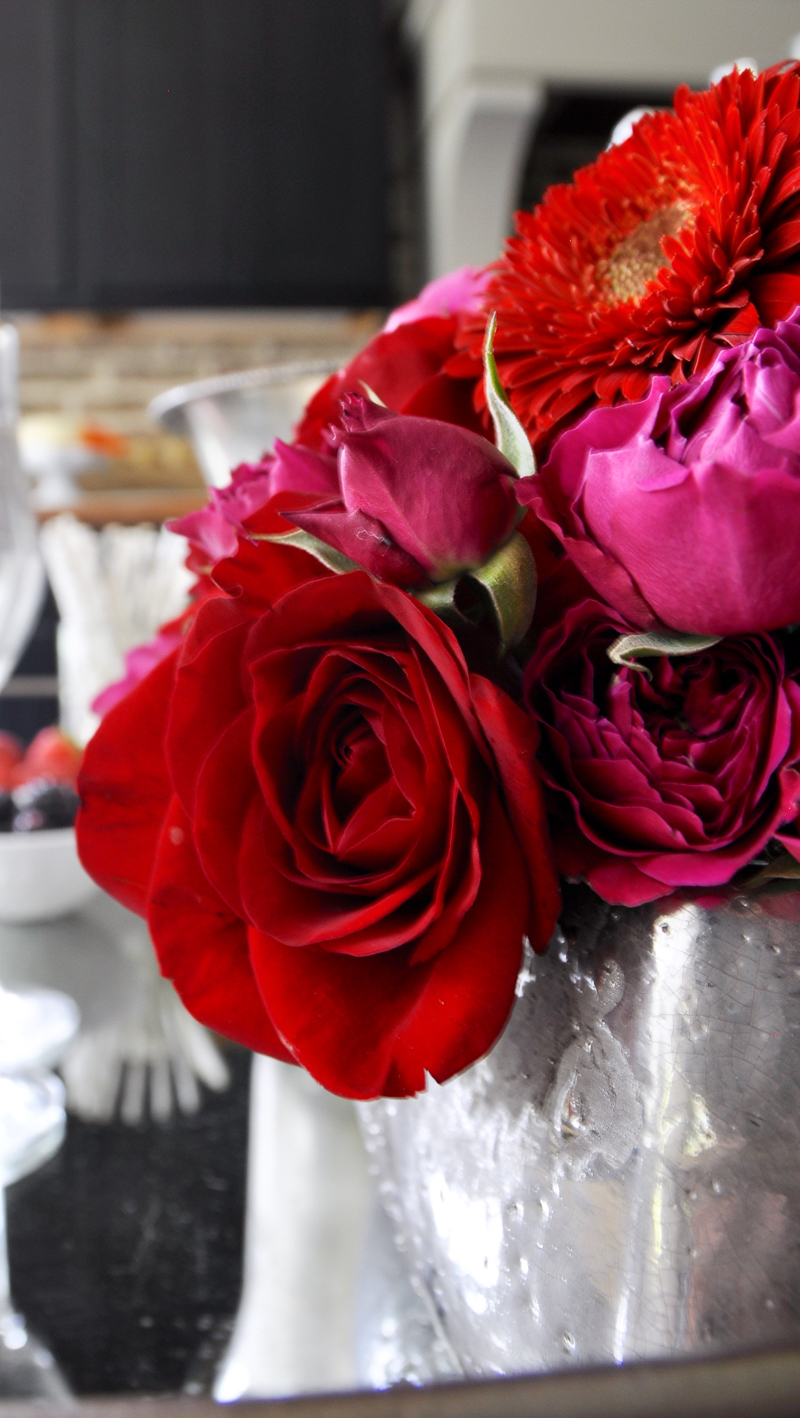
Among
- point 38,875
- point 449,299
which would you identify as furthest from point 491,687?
point 38,875

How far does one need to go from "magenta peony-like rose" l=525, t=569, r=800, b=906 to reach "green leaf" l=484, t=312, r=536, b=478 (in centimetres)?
2

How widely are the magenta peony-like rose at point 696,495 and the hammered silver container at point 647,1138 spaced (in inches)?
1.5

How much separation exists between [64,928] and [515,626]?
38cm

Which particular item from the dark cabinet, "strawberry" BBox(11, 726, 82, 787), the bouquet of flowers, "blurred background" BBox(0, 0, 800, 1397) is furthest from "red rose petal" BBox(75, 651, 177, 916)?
the dark cabinet

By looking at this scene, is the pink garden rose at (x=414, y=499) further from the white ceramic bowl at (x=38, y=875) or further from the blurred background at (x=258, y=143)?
the blurred background at (x=258, y=143)

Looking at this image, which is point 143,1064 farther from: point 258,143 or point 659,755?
point 258,143

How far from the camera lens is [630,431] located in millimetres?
139

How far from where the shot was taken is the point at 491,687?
13cm

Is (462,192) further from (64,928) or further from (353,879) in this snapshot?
(353,879)

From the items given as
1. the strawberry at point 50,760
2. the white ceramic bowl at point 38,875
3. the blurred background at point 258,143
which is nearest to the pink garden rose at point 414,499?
the white ceramic bowl at point 38,875

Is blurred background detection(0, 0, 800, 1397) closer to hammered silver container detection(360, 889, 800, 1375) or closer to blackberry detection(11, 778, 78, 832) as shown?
blackberry detection(11, 778, 78, 832)

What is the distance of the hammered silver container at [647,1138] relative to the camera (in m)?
0.14

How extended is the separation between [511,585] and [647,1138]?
8 centimetres

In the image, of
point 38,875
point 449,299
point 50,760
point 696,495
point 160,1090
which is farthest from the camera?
point 50,760
